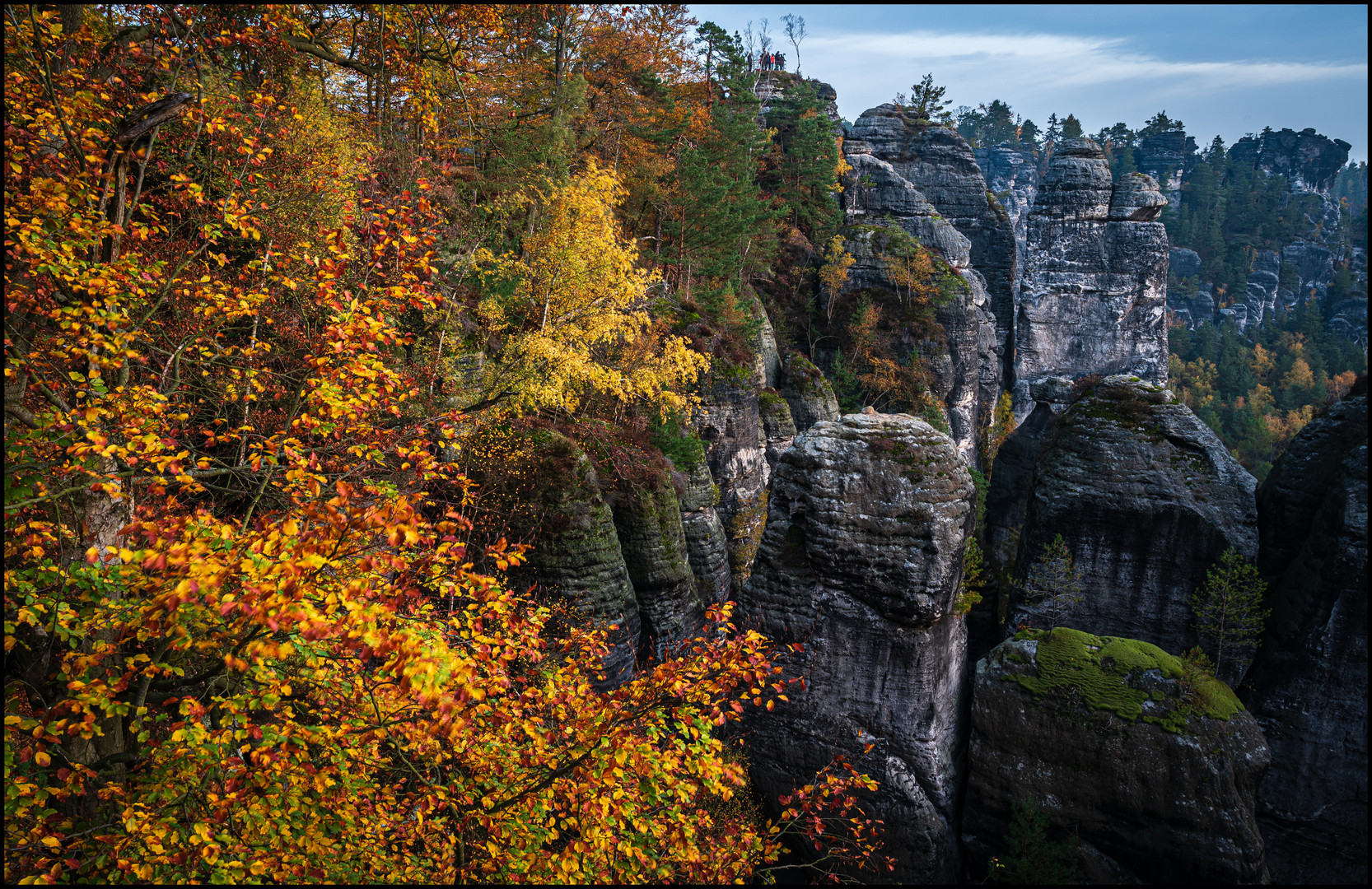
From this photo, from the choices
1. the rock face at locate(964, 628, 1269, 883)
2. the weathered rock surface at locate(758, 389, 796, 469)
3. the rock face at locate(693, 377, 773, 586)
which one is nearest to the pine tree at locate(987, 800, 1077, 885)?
the rock face at locate(964, 628, 1269, 883)

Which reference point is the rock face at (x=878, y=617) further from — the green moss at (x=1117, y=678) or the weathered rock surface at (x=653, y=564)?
the weathered rock surface at (x=653, y=564)

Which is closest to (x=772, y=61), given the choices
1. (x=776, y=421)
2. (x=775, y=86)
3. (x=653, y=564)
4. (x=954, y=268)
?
(x=775, y=86)

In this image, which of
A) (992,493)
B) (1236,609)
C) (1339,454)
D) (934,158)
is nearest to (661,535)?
(1236,609)

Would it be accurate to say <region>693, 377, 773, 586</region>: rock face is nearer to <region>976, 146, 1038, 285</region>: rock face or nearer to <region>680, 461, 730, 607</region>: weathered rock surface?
<region>680, 461, 730, 607</region>: weathered rock surface

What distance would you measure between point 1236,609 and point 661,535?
1637cm

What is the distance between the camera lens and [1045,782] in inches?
529

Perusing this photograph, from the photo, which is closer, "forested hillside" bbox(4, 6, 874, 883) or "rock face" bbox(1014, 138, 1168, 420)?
"forested hillside" bbox(4, 6, 874, 883)

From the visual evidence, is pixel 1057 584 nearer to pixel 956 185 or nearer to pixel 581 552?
pixel 581 552

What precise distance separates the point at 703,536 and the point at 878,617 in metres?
10.6

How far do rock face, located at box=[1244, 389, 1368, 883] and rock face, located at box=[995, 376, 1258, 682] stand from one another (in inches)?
61.9

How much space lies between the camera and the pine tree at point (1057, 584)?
18.9 metres

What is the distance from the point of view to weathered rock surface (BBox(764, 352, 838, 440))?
3494 cm

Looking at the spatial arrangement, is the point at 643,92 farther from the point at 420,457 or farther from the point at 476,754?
the point at 476,754

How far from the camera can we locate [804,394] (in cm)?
3500
